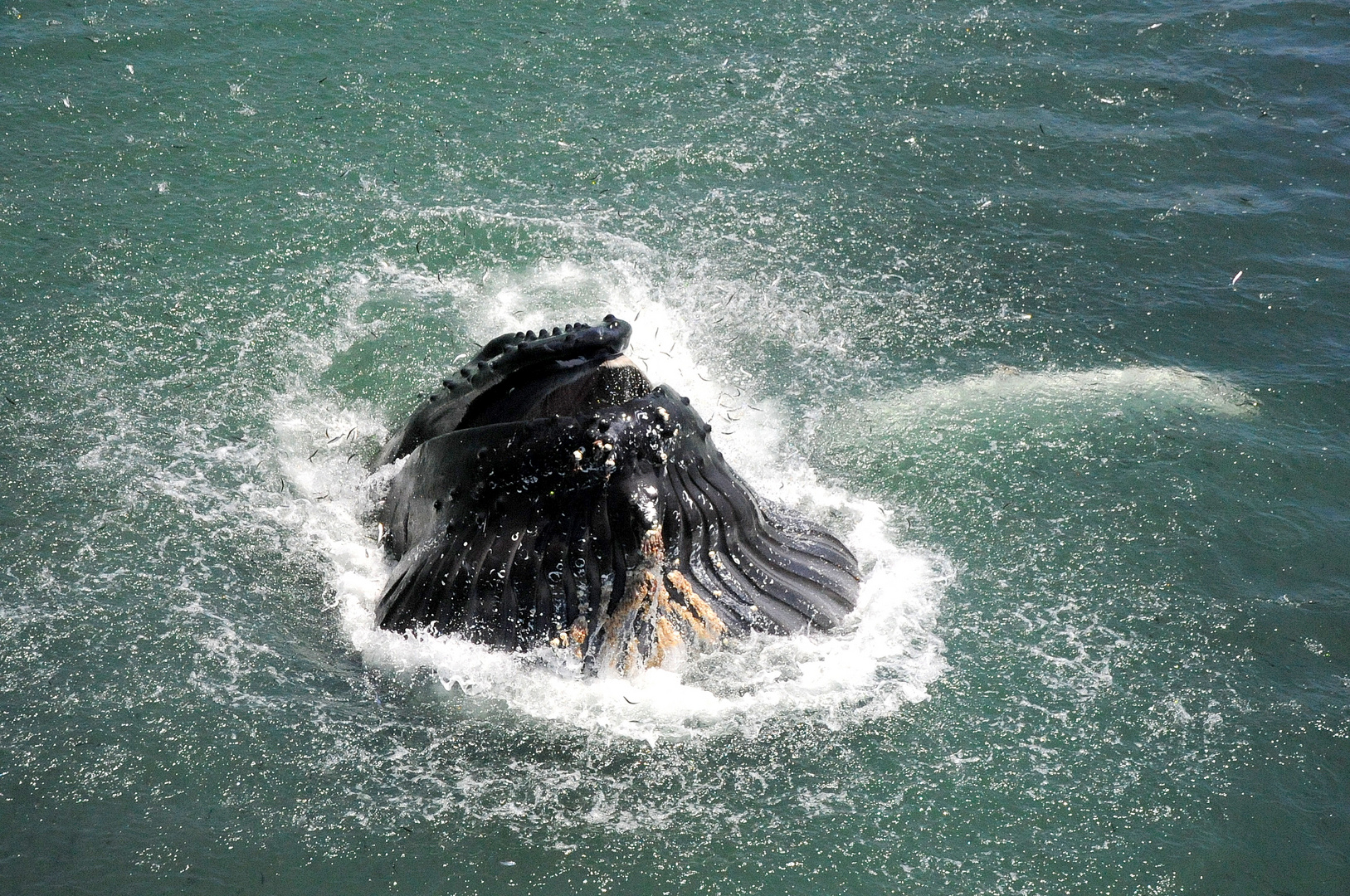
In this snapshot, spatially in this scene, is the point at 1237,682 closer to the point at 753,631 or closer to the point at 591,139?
the point at 753,631

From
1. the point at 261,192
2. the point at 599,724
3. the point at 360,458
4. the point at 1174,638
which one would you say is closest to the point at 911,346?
the point at 1174,638

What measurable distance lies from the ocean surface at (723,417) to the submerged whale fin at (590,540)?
24 centimetres

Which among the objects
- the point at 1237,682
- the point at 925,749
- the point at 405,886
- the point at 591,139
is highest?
the point at 591,139

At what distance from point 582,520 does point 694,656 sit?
1.02m

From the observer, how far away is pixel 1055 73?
16656 mm

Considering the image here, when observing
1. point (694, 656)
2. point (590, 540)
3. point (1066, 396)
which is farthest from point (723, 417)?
point (590, 540)

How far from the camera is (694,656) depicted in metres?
7.29

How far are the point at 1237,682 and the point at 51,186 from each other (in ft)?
38.8

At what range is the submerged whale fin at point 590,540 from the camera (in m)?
6.95

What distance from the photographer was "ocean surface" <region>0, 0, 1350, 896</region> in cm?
714

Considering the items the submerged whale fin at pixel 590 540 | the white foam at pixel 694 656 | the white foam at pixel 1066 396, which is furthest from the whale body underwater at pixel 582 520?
the white foam at pixel 1066 396

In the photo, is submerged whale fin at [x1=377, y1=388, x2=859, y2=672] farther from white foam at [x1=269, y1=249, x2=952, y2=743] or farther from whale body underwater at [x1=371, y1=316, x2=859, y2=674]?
white foam at [x1=269, y1=249, x2=952, y2=743]

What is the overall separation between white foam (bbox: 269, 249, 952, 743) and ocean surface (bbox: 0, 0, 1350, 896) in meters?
0.03

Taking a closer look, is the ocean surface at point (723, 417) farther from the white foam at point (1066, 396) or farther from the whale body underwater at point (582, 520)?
the whale body underwater at point (582, 520)
